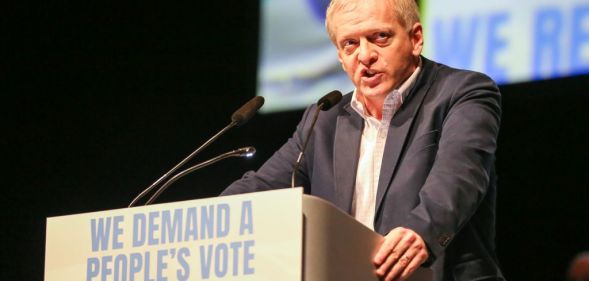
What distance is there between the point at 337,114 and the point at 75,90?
9.73 feet

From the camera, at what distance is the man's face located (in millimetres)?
2645

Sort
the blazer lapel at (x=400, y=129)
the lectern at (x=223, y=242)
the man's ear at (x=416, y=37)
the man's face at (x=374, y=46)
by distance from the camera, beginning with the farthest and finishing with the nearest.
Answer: the man's ear at (x=416, y=37)
the man's face at (x=374, y=46)
the blazer lapel at (x=400, y=129)
the lectern at (x=223, y=242)

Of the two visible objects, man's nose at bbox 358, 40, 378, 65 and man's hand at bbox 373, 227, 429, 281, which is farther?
man's nose at bbox 358, 40, 378, 65

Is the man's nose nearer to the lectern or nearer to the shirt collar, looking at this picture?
the shirt collar

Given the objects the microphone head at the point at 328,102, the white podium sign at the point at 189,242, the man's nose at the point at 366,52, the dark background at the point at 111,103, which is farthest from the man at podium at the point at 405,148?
the dark background at the point at 111,103

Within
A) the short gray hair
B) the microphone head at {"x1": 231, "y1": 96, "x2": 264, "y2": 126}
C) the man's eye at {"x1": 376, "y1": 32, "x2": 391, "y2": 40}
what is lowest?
the microphone head at {"x1": 231, "y1": 96, "x2": 264, "y2": 126}

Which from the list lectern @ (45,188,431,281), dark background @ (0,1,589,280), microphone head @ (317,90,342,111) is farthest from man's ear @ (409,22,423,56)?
dark background @ (0,1,589,280)

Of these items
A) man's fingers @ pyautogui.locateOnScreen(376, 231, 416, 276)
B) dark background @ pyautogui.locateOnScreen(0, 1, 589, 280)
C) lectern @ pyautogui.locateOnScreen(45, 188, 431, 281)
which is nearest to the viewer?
lectern @ pyautogui.locateOnScreen(45, 188, 431, 281)

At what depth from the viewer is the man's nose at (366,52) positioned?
2.65 meters

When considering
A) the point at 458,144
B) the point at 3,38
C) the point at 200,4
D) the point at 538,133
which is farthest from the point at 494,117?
the point at 3,38

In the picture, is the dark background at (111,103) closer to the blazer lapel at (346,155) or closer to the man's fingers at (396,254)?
the blazer lapel at (346,155)

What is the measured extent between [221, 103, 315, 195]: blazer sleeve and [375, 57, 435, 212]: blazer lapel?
347 millimetres

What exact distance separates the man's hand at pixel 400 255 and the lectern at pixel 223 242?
2 cm

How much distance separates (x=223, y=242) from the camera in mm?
1921
